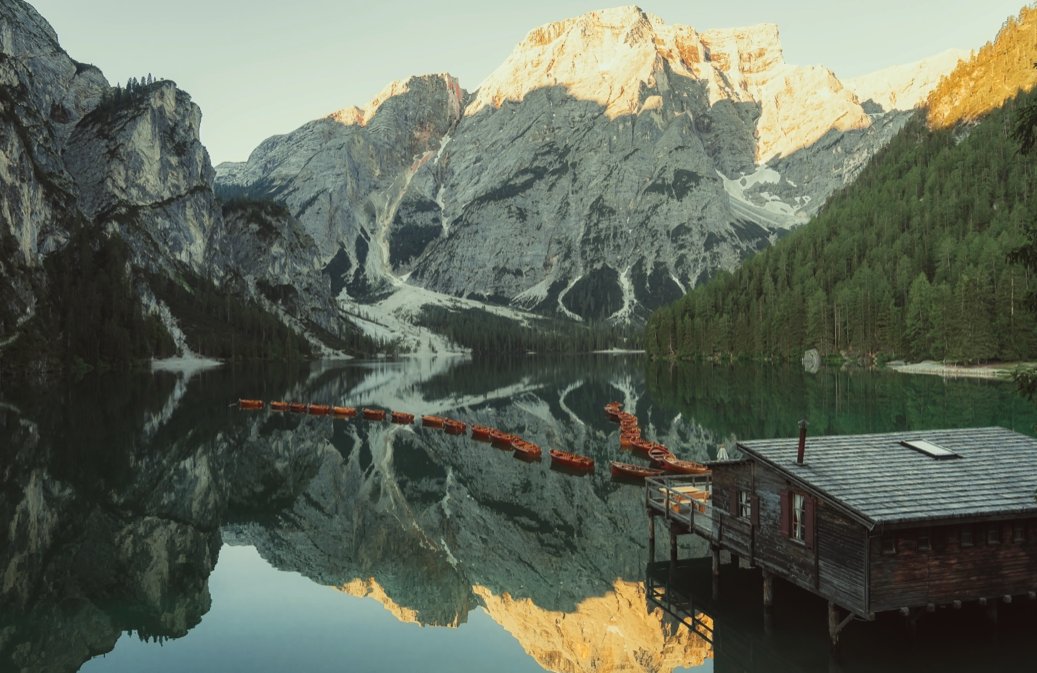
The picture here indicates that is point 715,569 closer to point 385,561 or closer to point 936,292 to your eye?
point 385,561

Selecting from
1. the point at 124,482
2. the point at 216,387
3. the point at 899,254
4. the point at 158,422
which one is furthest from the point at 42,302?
the point at 899,254

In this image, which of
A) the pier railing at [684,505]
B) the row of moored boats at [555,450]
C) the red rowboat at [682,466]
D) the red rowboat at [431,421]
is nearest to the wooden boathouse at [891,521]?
the pier railing at [684,505]

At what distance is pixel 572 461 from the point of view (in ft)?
213

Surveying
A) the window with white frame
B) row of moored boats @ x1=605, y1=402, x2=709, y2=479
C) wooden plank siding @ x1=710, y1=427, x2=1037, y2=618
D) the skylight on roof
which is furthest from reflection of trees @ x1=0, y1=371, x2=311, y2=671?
the skylight on roof

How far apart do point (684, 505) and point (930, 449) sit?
12.5 metres

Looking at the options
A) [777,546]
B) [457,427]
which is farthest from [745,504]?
[457,427]

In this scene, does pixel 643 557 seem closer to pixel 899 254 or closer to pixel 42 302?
pixel 899 254

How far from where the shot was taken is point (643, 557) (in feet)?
127

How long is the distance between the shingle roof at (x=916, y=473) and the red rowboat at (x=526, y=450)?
139 ft

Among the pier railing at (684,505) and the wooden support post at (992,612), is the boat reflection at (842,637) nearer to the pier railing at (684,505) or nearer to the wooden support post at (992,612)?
the wooden support post at (992,612)

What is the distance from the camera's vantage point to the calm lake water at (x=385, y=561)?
2780 centimetres

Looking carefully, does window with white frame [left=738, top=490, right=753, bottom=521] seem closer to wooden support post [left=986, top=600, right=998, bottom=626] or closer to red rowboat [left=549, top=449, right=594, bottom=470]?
wooden support post [left=986, top=600, right=998, bottom=626]

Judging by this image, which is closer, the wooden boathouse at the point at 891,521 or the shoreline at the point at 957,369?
the wooden boathouse at the point at 891,521

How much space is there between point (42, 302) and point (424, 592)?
7767 inches
